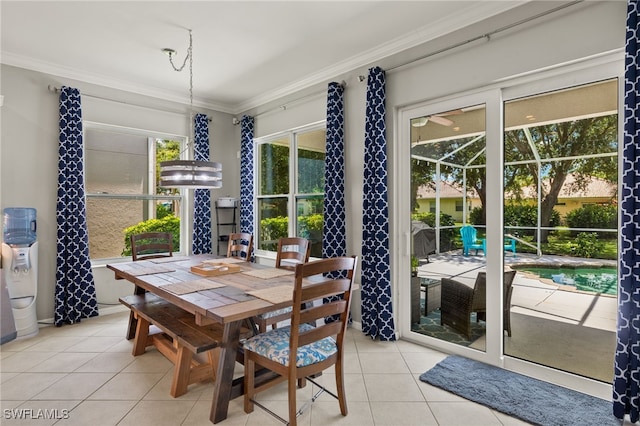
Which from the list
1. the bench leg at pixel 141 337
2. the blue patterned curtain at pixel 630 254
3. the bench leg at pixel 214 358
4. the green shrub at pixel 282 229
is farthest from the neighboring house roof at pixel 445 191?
the bench leg at pixel 141 337

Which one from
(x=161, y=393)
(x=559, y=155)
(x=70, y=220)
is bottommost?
(x=161, y=393)

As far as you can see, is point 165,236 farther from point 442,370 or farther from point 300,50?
point 442,370

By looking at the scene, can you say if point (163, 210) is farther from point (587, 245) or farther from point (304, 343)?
point (587, 245)

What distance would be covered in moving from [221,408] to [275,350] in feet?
1.71

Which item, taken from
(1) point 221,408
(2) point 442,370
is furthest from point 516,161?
(1) point 221,408

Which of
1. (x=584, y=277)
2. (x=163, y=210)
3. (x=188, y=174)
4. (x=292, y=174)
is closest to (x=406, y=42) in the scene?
(x=292, y=174)

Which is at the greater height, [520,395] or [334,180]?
[334,180]

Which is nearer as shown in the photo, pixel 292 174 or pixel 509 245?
A: pixel 509 245

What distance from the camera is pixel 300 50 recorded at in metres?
3.40

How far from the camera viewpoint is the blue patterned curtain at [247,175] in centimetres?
499

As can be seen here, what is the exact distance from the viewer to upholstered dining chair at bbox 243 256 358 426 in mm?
1800

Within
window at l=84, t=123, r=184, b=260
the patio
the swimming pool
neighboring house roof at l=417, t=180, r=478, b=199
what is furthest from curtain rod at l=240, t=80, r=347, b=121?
the swimming pool

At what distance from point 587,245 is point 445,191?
3.67 ft

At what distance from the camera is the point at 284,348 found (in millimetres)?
1979
